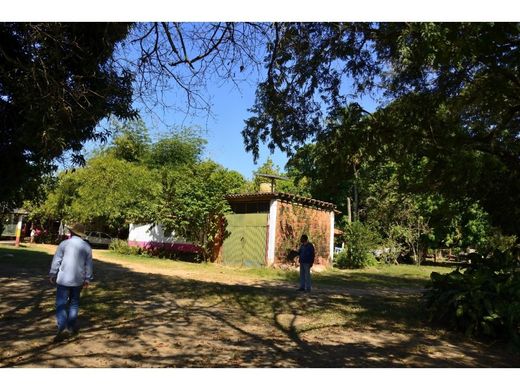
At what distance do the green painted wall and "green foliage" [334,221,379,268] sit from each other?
21.3 ft

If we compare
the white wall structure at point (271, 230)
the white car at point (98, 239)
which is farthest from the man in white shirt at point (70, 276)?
the white car at point (98, 239)

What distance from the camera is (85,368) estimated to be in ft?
15.1

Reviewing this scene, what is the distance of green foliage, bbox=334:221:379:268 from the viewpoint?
25203mm

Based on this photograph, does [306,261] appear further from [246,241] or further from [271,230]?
[246,241]

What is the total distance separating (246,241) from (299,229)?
2749mm

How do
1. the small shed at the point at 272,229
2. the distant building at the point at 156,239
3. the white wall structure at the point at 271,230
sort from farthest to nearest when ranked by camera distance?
1. the distant building at the point at 156,239
2. the small shed at the point at 272,229
3. the white wall structure at the point at 271,230

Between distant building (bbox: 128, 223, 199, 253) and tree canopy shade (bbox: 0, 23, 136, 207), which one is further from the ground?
tree canopy shade (bbox: 0, 23, 136, 207)

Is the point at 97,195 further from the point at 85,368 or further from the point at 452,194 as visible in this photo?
the point at 85,368

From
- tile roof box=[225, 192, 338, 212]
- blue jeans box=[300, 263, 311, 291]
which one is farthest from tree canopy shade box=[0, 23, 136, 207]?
tile roof box=[225, 192, 338, 212]

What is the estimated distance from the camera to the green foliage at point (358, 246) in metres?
25.2

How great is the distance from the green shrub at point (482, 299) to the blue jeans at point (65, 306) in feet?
20.4

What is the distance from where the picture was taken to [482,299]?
24.9ft

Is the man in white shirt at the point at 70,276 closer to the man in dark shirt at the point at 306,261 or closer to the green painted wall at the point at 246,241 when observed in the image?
the man in dark shirt at the point at 306,261

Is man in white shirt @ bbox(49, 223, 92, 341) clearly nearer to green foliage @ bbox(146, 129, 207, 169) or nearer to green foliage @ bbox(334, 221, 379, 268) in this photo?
green foliage @ bbox(334, 221, 379, 268)
